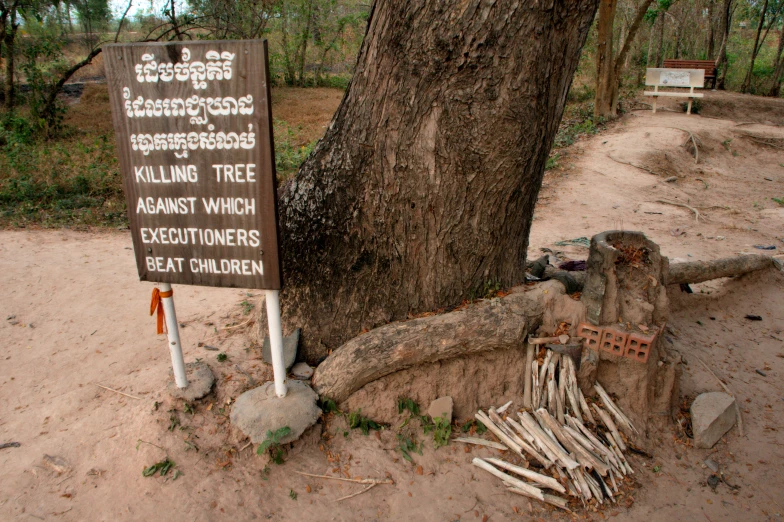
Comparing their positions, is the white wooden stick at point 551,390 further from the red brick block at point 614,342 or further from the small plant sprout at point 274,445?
the small plant sprout at point 274,445

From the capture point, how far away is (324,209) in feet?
10.4

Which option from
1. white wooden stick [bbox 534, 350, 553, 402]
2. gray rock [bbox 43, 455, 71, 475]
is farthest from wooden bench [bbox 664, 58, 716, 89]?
gray rock [bbox 43, 455, 71, 475]

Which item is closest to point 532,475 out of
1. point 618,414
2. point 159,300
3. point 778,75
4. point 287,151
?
point 618,414

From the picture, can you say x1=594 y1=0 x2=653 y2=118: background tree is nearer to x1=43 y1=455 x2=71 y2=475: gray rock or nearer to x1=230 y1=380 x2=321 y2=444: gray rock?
x1=230 y1=380 x2=321 y2=444: gray rock

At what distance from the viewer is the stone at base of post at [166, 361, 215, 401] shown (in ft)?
9.96

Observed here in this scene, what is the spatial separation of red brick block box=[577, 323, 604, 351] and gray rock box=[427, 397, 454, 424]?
88 cm

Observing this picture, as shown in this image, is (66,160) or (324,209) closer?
(324,209)

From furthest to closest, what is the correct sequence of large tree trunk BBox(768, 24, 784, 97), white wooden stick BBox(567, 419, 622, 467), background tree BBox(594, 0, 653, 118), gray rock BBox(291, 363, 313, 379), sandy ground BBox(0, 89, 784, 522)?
1. large tree trunk BBox(768, 24, 784, 97)
2. background tree BBox(594, 0, 653, 118)
3. gray rock BBox(291, 363, 313, 379)
4. white wooden stick BBox(567, 419, 622, 467)
5. sandy ground BBox(0, 89, 784, 522)

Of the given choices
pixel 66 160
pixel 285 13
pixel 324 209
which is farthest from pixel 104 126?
pixel 324 209

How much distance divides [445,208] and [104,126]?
11967 millimetres

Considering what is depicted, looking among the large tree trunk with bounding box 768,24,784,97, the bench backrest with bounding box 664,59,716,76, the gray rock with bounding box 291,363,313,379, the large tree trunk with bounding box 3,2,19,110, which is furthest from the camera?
the large tree trunk with bounding box 768,24,784,97

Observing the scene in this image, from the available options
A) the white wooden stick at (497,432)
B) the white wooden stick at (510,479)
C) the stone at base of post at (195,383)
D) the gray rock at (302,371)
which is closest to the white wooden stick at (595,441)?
the white wooden stick at (497,432)

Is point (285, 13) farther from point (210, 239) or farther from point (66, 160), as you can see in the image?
point (210, 239)

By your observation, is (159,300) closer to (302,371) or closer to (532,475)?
(302,371)
